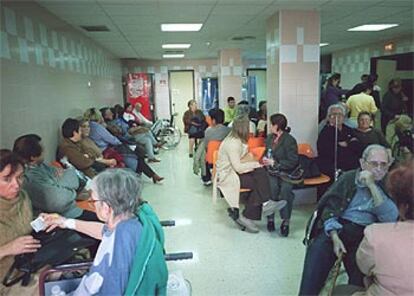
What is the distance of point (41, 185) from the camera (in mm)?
2736

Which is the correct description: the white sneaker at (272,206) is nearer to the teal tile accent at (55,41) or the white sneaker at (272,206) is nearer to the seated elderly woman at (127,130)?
the teal tile accent at (55,41)

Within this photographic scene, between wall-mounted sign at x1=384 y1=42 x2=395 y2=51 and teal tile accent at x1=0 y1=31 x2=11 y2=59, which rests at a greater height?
wall-mounted sign at x1=384 y1=42 x2=395 y2=51

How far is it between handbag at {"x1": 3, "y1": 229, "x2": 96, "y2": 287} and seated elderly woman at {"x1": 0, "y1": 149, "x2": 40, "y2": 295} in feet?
0.11

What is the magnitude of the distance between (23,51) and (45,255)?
2.45 meters

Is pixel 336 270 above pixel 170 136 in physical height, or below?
above

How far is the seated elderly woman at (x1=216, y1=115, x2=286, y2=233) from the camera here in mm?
3920

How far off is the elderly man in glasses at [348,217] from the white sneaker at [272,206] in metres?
1.43

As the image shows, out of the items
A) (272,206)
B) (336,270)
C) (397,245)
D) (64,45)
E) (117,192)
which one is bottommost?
(272,206)

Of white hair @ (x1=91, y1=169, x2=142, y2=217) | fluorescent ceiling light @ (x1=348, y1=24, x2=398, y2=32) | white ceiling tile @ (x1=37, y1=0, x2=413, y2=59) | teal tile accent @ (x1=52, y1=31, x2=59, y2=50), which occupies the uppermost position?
fluorescent ceiling light @ (x1=348, y1=24, x2=398, y2=32)

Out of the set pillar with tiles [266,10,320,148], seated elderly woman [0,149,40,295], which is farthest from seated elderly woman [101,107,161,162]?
seated elderly woman [0,149,40,295]

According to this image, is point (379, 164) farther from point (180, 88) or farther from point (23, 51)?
point (180, 88)

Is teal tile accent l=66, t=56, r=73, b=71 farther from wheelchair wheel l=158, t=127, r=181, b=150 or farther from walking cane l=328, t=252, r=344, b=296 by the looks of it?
wheelchair wheel l=158, t=127, r=181, b=150

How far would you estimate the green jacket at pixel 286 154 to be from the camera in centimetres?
404

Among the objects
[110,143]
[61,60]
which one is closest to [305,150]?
[110,143]
